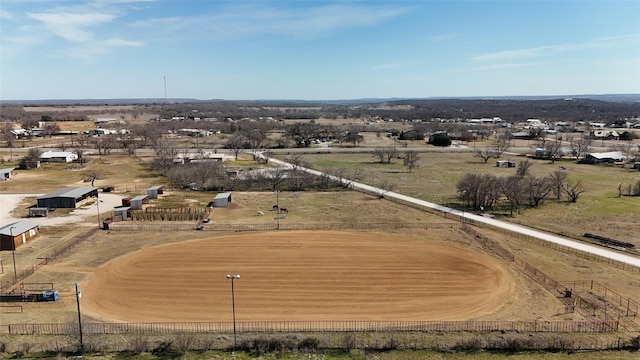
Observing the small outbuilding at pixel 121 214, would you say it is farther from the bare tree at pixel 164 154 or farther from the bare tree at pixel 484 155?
the bare tree at pixel 484 155

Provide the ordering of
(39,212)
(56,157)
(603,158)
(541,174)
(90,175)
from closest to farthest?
(39,212) < (90,175) < (541,174) < (56,157) < (603,158)

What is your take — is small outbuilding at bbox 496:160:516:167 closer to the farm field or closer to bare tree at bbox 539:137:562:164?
the farm field

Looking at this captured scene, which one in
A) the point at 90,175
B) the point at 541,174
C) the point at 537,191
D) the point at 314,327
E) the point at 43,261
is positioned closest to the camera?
the point at 314,327

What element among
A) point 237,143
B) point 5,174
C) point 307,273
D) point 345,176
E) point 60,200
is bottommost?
point 307,273

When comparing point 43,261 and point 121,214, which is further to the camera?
point 121,214

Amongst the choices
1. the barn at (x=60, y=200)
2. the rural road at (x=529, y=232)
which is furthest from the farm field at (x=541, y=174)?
the barn at (x=60, y=200)

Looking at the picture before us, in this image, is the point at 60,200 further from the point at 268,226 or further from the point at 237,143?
the point at 237,143

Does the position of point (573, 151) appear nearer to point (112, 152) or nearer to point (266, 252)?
point (266, 252)

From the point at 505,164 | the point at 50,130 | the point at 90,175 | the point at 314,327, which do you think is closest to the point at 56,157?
the point at 90,175

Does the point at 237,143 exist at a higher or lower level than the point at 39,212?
higher

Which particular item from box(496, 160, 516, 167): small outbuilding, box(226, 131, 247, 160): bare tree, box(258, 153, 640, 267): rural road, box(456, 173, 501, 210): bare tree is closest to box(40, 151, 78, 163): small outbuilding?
box(226, 131, 247, 160): bare tree
